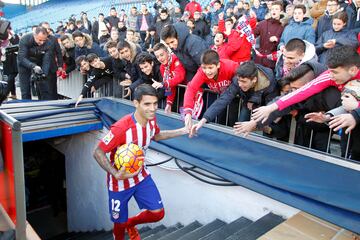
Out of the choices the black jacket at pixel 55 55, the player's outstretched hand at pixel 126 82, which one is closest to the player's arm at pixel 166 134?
the player's outstretched hand at pixel 126 82

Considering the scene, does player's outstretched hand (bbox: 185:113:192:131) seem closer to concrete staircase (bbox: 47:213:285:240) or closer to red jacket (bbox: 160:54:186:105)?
red jacket (bbox: 160:54:186:105)

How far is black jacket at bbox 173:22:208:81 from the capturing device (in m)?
4.10

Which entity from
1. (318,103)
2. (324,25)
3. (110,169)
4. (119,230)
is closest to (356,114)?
(318,103)

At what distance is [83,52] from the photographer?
6355mm

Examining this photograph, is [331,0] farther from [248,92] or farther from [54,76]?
[54,76]

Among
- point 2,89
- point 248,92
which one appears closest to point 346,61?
point 248,92

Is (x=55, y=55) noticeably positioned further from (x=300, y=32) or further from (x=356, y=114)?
(x=356, y=114)

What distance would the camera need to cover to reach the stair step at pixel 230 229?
337 centimetres

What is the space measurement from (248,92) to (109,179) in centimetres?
165

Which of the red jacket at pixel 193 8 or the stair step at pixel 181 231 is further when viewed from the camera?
the red jacket at pixel 193 8

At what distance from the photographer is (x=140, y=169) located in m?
3.17

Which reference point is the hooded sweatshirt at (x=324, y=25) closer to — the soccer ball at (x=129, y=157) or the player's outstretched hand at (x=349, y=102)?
the player's outstretched hand at (x=349, y=102)

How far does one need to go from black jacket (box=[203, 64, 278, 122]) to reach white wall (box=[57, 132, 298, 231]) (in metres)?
0.92

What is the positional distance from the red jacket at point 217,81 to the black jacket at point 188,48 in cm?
52
